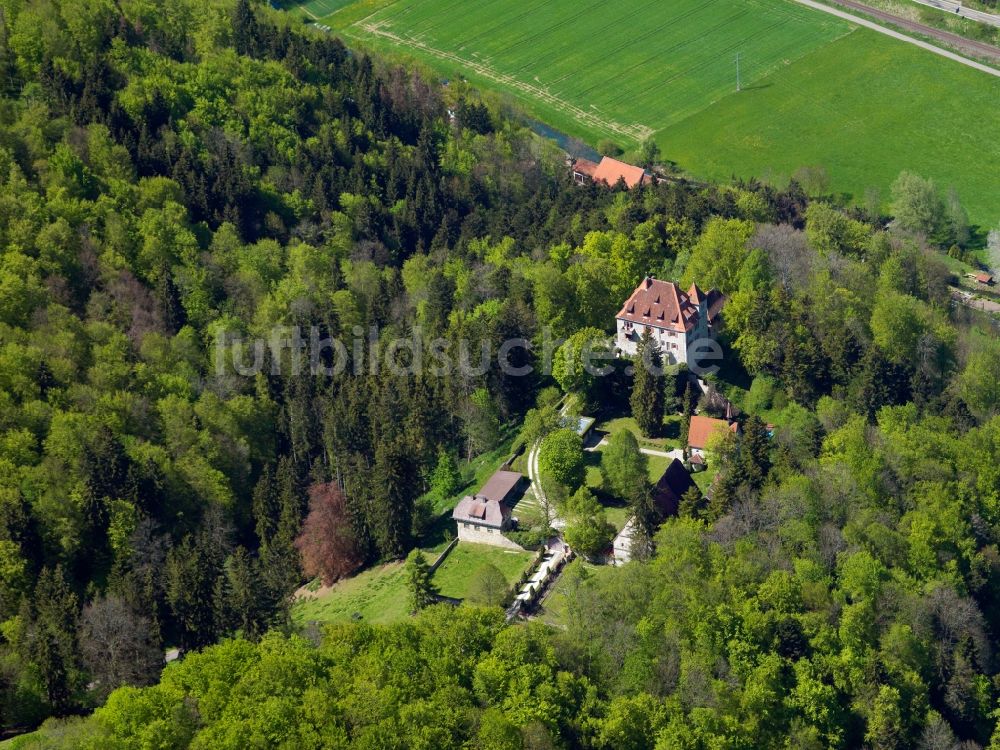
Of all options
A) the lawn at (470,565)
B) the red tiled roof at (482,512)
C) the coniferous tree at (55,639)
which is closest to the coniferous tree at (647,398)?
the red tiled roof at (482,512)

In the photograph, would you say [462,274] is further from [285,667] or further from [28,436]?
[285,667]

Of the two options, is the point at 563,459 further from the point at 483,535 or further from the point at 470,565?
the point at 470,565

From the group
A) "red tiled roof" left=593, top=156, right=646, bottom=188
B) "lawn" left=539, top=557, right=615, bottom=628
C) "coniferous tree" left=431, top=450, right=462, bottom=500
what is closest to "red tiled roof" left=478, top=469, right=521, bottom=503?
"coniferous tree" left=431, top=450, right=462, bottom=500

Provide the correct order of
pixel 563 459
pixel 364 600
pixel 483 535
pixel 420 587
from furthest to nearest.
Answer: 1. pixel 483 535
2. pixel 563 459
3. pixel 364 600
4. pixel 420 587

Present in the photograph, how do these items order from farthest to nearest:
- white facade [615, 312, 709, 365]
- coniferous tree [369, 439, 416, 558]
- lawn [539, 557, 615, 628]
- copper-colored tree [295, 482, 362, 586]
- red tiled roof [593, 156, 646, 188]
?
red tiled roof [593, 156, 646, 188]
white facade [615, 312, 709, 365]
copper-colored tree [295, 482, 362, 586]
coniferous tree [369, 439, 416, 558]
lawn [539, 557, 615, 628]

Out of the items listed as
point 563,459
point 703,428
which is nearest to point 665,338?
point 703,428

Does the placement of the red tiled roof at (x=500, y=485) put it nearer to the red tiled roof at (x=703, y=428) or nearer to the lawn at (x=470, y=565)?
the lawn at (x=470, y=565)

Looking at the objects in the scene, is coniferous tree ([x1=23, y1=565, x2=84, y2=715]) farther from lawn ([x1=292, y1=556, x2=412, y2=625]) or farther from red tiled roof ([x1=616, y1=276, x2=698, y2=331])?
red tiled roof ([x1=616, y1=276, x2=698, y2=331])
